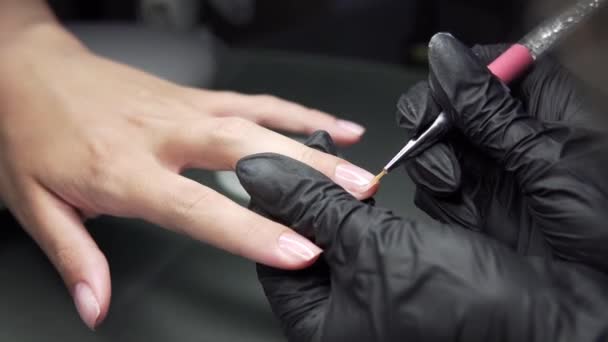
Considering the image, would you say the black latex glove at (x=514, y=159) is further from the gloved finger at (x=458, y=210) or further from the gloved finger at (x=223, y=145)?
the gloved finger at (x=223, y=145)

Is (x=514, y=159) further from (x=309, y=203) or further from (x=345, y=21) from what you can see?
(x=345, y=21)

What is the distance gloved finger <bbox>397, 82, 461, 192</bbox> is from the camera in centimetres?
61

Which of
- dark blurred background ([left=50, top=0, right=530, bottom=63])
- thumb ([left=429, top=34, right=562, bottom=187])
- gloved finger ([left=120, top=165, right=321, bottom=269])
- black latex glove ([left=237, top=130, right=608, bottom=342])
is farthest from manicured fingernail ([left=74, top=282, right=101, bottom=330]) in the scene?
dark blurred background ([left=50, top=0, right=530, bottom=63])

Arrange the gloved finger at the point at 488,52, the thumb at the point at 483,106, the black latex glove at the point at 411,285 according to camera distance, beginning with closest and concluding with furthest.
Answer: the black latex glove at the point at 411,285 → the thumb at the point at 483,106 → the gloved finger at the point at 488,52

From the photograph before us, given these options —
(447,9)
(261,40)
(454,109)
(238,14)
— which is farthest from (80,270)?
(447,9)

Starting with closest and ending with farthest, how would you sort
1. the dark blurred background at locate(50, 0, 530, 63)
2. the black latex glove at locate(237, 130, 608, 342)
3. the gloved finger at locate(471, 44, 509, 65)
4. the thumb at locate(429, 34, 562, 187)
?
the black latex glove at locate(237, 130, 608, 342) → the thumb at locate(429, 34, 562, 187) → the gloved finger at locate(471, 44, 509, 65) → the dark blurred background at locate(50, 0, 530, 63)

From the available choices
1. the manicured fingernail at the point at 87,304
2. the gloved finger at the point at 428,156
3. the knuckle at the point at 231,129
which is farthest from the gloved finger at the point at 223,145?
the manicured fingernail at the point at 87,304

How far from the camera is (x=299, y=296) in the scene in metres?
0.57

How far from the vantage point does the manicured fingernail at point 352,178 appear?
0.63 m

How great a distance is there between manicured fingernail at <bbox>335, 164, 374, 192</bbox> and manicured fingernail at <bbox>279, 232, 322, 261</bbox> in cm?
10

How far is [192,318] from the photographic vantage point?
2.29ft

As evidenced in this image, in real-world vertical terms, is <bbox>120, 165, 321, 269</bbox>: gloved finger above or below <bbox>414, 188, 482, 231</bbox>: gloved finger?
below

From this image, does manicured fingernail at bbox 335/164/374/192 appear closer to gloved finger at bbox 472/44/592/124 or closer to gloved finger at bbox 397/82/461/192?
gloved finger at bbox 397/82/461/192

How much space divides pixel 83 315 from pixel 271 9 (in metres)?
1.39
